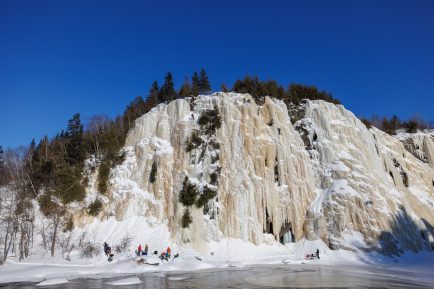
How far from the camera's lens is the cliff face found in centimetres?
4441

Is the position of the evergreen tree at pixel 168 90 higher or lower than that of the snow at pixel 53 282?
higher

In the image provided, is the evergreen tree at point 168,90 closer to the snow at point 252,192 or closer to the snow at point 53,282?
the snow at point 252,192

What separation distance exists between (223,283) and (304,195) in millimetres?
29442

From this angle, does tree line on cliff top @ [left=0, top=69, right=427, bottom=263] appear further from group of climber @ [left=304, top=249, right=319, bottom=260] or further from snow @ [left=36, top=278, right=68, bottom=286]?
group of climber @ [left=304, top=249, right=319, bottom=260]

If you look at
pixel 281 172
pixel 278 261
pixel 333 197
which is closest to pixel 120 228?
pixel 278 261

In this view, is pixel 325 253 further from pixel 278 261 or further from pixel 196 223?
pixel 196 223

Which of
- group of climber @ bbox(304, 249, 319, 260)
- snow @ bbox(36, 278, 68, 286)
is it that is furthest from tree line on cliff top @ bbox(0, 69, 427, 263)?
group of climber @ bbox(304, 249, 319, 260)

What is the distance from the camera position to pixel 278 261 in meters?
38.8

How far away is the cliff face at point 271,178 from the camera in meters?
44.4

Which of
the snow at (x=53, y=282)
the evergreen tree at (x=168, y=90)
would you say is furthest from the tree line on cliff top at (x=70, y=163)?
the snow at (x=53, y=282)

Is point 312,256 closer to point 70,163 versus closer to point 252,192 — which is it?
point 252,192

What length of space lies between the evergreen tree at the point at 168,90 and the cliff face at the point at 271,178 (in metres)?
5.65

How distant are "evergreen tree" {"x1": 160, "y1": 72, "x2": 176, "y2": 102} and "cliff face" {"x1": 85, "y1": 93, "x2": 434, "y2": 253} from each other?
5.65 meters

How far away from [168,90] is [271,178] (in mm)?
27416
